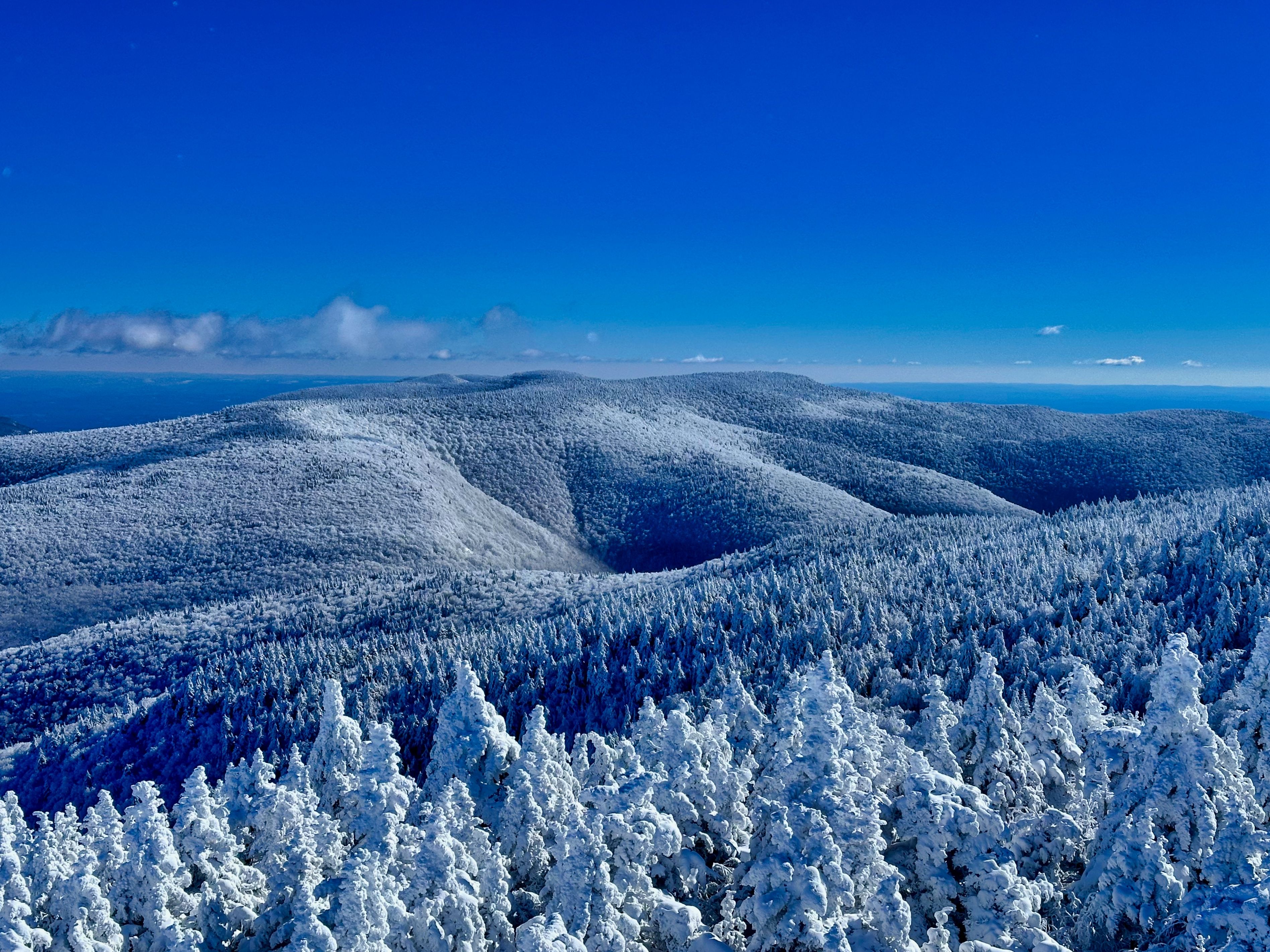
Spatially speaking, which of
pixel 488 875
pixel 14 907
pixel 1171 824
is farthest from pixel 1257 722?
A: pixel 14 907

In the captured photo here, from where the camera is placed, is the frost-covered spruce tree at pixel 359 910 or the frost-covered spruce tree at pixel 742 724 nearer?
the frost-covered spruce tree at pixel 359 910

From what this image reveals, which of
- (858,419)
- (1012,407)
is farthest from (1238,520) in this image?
(1012,407)

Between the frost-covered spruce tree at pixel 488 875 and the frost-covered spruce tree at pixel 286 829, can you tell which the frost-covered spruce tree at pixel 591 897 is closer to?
the frost-covered spruce tree at pixel 488 875

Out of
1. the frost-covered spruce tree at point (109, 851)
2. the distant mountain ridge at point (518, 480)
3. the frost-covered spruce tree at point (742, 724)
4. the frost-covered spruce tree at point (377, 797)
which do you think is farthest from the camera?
the distant mountain ridge at point (518, 480)

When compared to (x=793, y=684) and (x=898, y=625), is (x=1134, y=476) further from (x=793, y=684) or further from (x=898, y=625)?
(x=793, y=684)

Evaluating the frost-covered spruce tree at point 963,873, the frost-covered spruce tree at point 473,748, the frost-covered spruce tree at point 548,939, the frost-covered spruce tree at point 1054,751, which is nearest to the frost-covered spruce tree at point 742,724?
the frost-covered spruce tree at point 473,748
